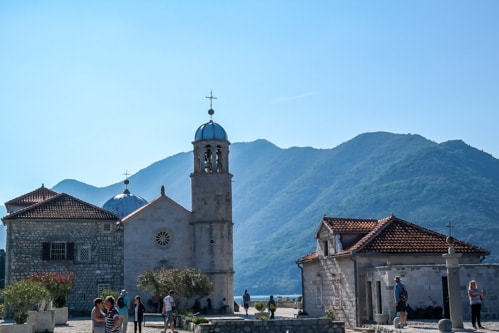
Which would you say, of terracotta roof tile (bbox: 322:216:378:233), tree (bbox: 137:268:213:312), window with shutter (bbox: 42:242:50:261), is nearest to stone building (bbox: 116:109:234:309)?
window with shutter (bbox: 42:242:50:261)

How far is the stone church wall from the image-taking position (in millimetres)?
44438

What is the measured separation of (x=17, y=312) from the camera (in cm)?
2444

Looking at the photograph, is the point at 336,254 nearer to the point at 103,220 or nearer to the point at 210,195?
the point at 210,195

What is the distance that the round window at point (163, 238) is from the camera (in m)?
47.9

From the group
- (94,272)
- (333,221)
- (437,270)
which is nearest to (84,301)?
(94,272)

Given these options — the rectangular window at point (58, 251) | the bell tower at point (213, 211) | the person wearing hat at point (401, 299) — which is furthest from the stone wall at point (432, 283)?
the rectangular window at point (58, 251)

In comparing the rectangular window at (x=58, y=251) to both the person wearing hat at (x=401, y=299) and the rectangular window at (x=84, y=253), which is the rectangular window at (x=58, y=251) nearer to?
the rectangular window at (x=84, y=253)

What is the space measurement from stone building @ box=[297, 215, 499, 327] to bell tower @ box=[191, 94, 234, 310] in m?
8.44

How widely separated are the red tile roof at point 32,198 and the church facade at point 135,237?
5.57 m

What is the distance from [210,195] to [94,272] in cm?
890

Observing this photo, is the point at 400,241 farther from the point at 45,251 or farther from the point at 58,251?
the point at 45,251

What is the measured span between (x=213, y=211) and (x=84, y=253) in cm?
867

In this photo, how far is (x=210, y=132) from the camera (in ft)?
160

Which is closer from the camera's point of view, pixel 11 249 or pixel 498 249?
pixel 11 249
